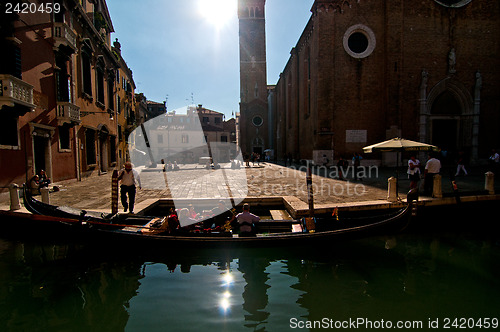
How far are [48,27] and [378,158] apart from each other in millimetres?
20082

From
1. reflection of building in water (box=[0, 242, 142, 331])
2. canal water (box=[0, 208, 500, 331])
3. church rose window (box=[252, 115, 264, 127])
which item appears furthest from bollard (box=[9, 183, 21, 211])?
church rose window (box=[252, 115, 264, 127])

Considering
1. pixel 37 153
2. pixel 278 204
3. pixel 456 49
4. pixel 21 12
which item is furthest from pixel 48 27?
pixel 456 49

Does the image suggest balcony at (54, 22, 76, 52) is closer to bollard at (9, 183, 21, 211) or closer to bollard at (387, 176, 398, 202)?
bollard at (9, 183, 21, 211)

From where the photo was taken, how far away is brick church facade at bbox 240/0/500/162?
18.2 meters

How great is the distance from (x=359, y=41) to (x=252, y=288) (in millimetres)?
19913

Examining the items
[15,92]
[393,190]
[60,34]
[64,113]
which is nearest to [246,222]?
[393,190]

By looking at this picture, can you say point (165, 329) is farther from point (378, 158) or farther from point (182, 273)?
point (378, 158)

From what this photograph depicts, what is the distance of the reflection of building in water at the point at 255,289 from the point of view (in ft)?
12.3

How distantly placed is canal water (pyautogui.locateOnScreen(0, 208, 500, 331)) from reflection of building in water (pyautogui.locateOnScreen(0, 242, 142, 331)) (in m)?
0.02

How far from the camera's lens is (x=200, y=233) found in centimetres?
570

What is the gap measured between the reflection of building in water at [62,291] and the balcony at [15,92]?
500 cm

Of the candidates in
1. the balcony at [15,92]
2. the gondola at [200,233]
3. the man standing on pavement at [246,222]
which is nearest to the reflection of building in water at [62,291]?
the gondola at [200,233]

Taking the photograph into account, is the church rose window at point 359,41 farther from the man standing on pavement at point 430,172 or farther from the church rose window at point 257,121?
the church rose window at point 257,121

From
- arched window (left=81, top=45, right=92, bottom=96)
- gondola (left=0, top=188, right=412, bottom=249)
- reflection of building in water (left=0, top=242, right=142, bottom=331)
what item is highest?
arched window (left=81, top=45, right=92, bottom=96)
